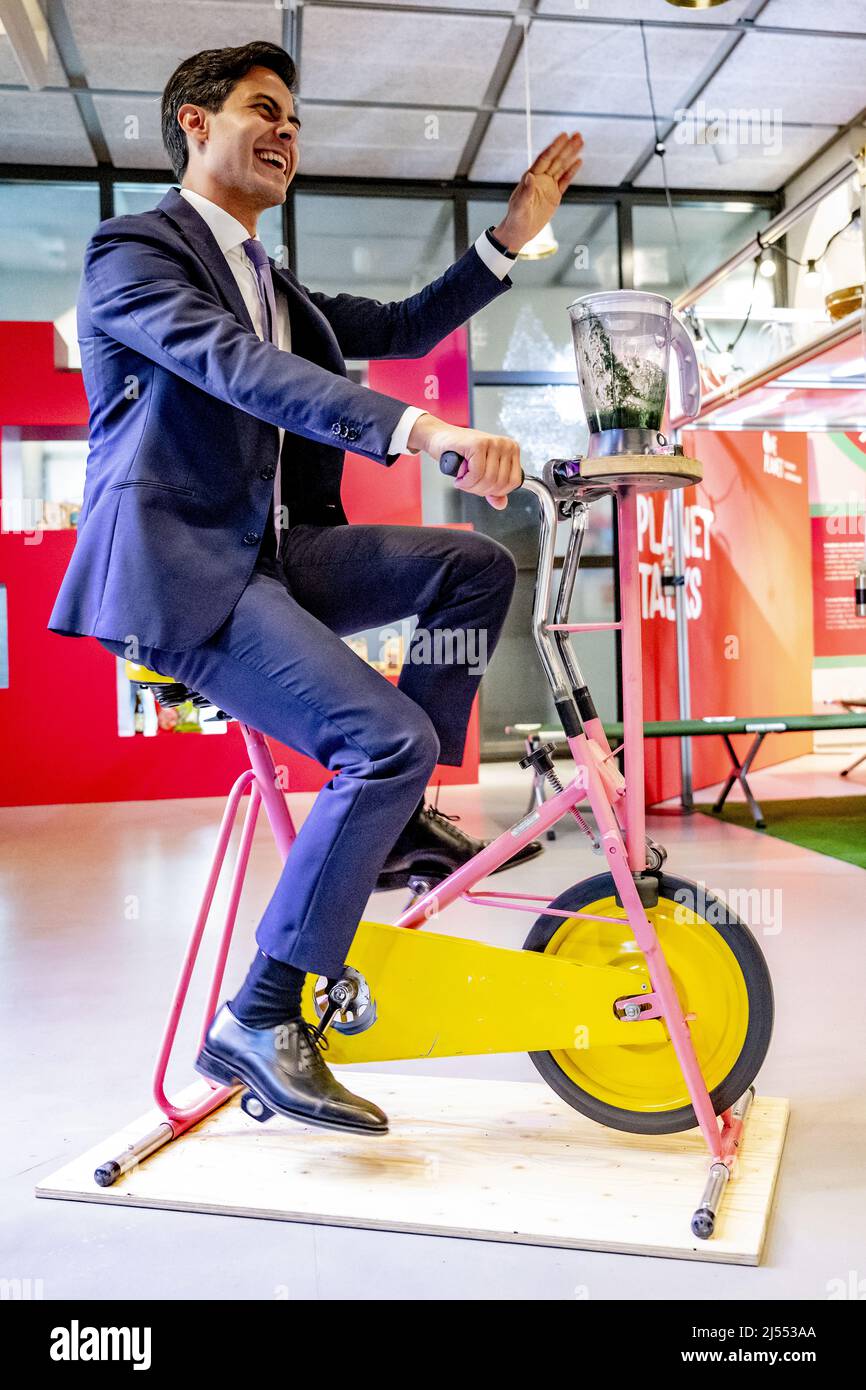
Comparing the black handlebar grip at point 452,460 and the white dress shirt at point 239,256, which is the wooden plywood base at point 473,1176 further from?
the white dress shirt at point 239,256

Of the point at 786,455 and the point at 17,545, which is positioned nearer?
the point at 17,545

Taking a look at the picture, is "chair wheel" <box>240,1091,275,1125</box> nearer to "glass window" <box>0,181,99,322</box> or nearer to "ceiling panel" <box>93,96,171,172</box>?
"ceiling panel" <box>93,96,171,172</box>

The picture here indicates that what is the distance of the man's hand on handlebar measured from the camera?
1.52 m

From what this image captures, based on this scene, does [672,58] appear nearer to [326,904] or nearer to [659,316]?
[659,316]

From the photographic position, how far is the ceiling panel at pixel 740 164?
8094mm

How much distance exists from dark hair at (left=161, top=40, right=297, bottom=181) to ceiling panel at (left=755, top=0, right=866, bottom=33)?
5575 millimetres

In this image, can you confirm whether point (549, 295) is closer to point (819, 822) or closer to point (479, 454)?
point (819, 822)

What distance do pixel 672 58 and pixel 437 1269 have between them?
278 inches

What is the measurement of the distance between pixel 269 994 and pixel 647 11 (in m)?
6.36

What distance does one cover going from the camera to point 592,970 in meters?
1.85

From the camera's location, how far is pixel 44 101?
7223mm

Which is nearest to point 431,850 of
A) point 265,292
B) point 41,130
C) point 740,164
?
point 265,292

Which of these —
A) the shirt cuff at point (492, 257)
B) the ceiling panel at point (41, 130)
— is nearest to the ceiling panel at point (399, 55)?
the ceiling panel at point (41, 130)
